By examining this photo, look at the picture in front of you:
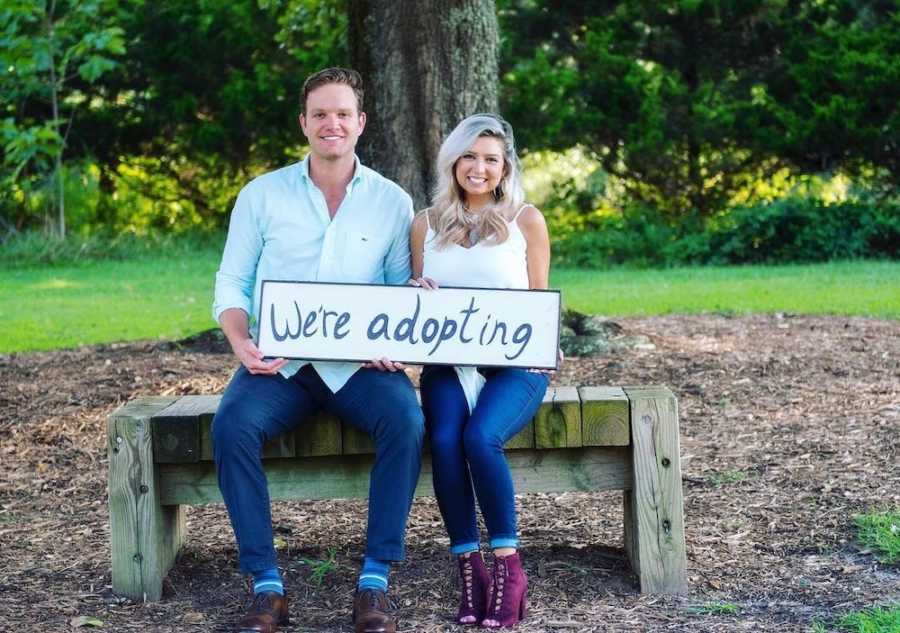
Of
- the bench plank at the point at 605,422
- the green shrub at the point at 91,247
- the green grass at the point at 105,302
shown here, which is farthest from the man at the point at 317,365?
the green shrub at the point at 91,247

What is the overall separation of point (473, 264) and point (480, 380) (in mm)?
378

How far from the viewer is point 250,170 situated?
65.7ft

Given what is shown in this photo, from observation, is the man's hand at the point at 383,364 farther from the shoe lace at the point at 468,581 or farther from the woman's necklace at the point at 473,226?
the shoe lace at the point at 468,581

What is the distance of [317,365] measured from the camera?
418cm

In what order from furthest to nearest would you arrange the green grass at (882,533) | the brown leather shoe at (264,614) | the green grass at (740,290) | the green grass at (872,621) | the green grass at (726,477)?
the green grass at (740,290)
the green grass at (726,477)
the green grass at (882,533)
the brown leather shoe at (264,614)
the green grass at (872,621)

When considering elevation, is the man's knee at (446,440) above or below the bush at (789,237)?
below

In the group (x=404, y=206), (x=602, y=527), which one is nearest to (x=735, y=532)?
(x=602, y=527)

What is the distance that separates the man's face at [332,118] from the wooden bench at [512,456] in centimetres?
88

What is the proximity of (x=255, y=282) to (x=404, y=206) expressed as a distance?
0.56 metres

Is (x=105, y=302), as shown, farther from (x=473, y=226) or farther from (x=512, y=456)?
(x=512, y=456)

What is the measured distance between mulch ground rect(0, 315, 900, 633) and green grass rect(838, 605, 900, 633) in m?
0.07

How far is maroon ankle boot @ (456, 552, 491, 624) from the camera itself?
4.02 meters

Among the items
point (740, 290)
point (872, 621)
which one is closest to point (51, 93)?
point (740, 290)

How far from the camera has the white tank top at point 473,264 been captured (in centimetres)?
432
